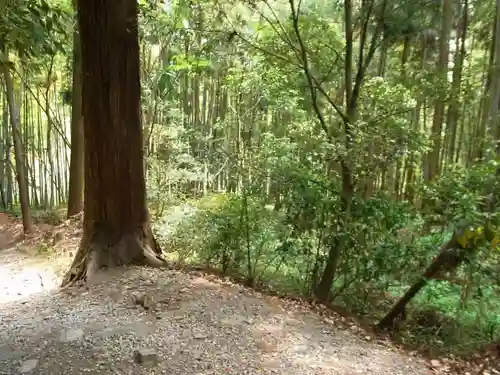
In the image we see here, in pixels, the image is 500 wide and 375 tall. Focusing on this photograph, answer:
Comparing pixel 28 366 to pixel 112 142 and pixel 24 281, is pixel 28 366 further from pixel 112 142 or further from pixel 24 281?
pixel 24 281

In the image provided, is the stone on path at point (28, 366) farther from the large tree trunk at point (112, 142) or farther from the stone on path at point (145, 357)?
the large tree trunk at point (112, 142)

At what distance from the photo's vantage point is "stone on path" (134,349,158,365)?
8.96 ft

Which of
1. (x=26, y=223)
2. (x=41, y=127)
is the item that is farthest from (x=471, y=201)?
(x=41, y=127)

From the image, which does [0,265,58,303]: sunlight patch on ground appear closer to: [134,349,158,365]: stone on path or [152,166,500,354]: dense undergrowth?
[152,166,500,354]: dense undergrowth

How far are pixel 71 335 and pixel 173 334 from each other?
2.07 ft

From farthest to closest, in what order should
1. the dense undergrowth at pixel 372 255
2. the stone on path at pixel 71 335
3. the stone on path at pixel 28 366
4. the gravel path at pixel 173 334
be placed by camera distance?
the dense undergrowth at pixel 372 255, the stone on path at pixel 71 335, the gravel path at pixel 173 334, the stone on path at pixel 28 366

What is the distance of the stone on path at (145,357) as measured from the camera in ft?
8.96

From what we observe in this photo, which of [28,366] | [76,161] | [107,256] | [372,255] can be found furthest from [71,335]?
[76,161]

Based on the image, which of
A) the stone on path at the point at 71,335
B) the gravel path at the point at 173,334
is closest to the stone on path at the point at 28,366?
the gravel path at the point at 173,334

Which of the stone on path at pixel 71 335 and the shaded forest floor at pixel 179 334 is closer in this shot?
the shaded forest floor at pixel 179 334

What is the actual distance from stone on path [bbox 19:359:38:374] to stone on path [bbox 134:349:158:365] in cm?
56

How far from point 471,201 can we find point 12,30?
10.1 ft

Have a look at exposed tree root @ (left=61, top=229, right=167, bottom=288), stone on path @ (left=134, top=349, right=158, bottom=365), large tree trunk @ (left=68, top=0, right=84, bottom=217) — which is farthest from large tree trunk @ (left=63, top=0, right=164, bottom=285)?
large tree trunk @ (left=68, top=0, right=84, bottom=217)

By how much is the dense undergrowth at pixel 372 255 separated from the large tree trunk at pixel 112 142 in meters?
0.72
